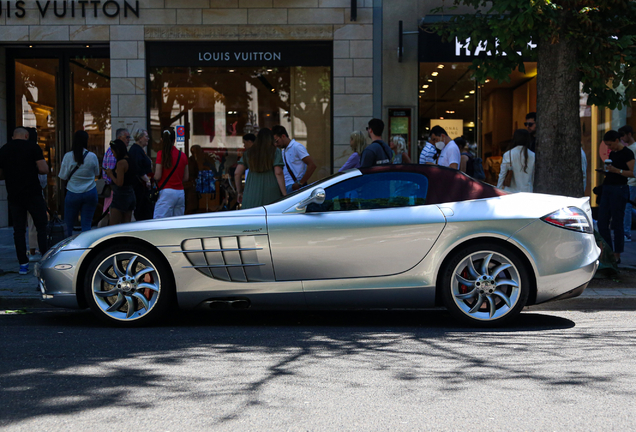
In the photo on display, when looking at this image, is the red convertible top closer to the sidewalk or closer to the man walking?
the sidewalk

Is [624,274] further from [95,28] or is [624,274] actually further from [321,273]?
[95,28]

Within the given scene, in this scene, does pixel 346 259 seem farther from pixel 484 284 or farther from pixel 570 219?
pixel 570 219

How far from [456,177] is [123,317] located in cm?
303

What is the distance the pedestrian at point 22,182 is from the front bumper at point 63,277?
3.17 meters

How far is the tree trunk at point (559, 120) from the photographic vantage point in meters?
8.44

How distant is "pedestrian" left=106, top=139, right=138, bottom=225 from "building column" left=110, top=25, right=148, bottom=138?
4546mm

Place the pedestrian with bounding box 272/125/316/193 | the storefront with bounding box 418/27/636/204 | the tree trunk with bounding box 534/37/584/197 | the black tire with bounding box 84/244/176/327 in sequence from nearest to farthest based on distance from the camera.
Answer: the black tire with bounding box 84/244/176/327, the tree trunk with bounding box 534/37/584/197, the pedestrian with bounding box 272/125/316/193, the storefront with bounding box 418/27/636/204

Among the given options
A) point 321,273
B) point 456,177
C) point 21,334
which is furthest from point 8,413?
point 456,177

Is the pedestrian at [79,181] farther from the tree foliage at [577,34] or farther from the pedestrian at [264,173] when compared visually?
the tree foliage at [577,34]

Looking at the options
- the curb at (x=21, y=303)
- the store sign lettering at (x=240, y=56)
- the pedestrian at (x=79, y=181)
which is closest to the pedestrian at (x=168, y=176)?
the pedestrian at (x=79, y=181)

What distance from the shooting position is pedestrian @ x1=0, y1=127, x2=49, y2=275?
8953mm

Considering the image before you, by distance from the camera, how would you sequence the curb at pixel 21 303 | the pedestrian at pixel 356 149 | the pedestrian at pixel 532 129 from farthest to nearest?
the pedestrian at pixel 356 149, the pedestrian at pixel 532 129, the curb at pixel 21 303

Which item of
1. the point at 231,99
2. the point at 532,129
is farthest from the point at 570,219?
the point at 231,99

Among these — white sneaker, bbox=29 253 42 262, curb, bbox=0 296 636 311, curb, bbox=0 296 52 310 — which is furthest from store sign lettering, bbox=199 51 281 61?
curb, bbox=0 296 636 311
